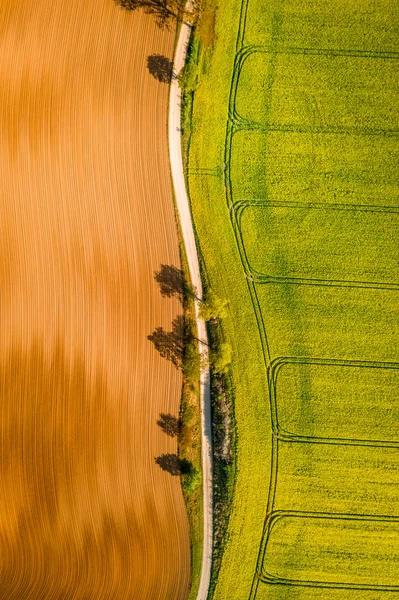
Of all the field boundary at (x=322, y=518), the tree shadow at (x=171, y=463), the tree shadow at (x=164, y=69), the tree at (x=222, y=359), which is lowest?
the field boundary at (x=322, y=518)

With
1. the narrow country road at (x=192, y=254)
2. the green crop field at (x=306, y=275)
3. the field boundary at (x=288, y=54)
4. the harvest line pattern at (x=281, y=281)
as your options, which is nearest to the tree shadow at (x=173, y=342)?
the narrow country road at (x=192, y=254)

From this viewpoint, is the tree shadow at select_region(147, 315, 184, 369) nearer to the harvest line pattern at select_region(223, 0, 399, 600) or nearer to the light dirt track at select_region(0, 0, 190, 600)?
the light dirt track at select_region(0, 0, 190, 600)

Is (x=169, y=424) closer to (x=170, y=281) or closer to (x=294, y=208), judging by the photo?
(x=170, y=281)

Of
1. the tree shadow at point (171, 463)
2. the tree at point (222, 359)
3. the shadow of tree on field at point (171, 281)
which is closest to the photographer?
the tree at point (222, 359)

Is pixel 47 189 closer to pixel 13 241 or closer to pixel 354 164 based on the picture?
pixel 13 241

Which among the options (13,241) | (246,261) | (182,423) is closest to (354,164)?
(246,261)

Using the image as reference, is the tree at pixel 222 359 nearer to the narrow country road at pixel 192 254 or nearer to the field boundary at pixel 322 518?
the narrow country road at pixel 192 254

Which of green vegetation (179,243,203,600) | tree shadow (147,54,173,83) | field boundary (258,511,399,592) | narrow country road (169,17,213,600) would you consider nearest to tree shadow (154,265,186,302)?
green vegetation (179,243,203,600)
